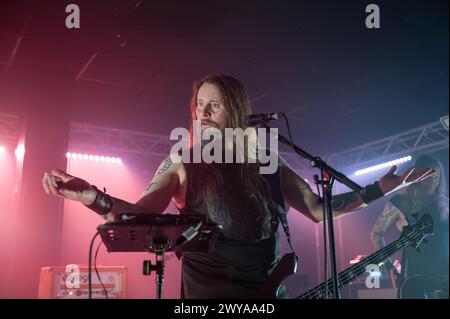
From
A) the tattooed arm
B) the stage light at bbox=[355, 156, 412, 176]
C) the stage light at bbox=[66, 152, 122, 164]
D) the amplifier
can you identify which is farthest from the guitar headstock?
the stage light at bbox=[66, 152, 122, 164]

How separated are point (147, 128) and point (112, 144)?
0.70 m

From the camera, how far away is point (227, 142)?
259 centimetres

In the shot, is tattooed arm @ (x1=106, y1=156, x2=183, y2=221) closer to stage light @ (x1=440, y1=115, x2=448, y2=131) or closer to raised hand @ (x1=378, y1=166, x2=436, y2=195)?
raised hand @ (x1=378, y1=166, x2=436, y2=195)

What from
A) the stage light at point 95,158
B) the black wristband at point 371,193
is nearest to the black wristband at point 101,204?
the black wristband at point 371,193

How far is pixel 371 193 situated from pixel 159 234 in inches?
A: 51.8

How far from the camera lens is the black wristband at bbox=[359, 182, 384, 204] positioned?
2.45m

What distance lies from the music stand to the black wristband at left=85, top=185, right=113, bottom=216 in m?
0.15

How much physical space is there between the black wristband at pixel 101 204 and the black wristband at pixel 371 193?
1404 millimetres

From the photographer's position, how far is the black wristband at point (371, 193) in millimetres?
2445

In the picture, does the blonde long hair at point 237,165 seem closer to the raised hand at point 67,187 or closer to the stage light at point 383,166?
the raised hand at point 67,187

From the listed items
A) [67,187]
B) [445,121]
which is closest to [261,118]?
[67,187]
